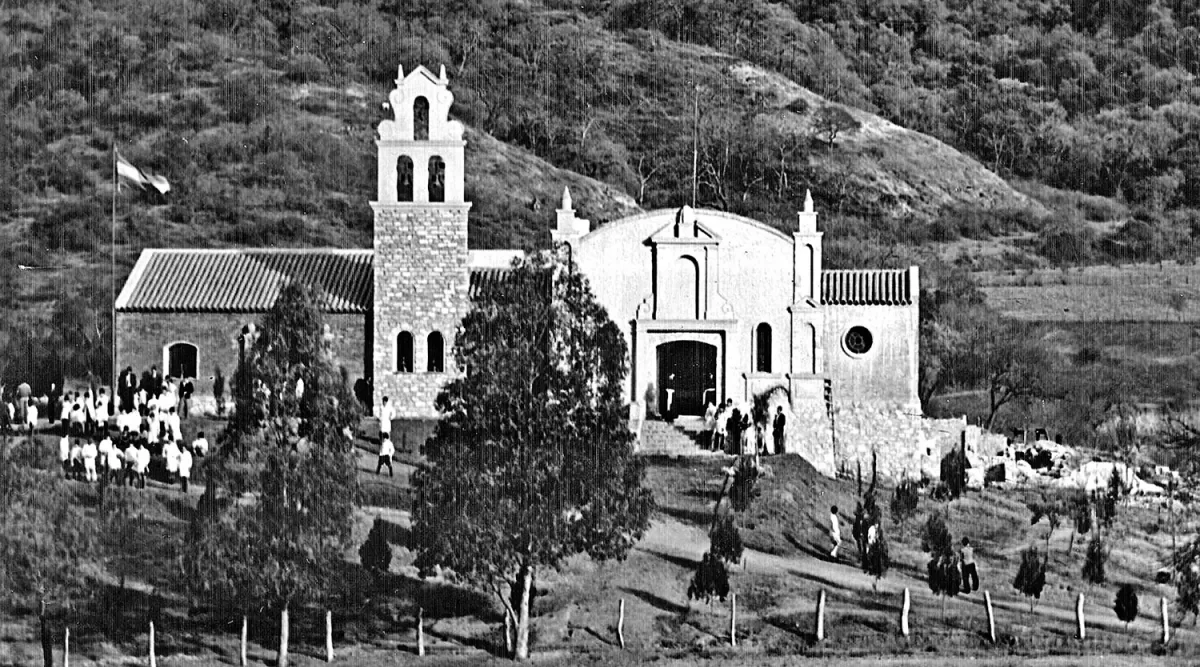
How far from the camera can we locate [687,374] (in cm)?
2347

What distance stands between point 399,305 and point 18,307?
6.88 metres

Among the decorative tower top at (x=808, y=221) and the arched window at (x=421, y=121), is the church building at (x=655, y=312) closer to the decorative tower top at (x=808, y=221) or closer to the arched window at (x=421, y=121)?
the decorative tower top at (x=808, y=221)

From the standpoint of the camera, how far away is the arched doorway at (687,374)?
76.9ft

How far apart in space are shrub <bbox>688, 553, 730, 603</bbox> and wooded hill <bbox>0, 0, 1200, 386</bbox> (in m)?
6.79

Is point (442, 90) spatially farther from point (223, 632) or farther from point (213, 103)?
point (213, 103)

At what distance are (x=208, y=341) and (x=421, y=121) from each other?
545cm

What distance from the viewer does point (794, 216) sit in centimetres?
2892

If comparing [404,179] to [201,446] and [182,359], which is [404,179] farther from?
[201,446]

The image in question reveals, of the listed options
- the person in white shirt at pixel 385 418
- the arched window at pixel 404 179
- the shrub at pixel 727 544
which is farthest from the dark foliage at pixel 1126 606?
the arched window at pixel 404 179

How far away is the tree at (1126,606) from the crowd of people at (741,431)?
404 centimetres

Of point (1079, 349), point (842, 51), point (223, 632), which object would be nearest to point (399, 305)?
point (223, 632)

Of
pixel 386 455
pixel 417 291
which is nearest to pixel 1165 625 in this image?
pixel 386 455

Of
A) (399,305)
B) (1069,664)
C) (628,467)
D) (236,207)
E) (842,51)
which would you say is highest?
(842,51)

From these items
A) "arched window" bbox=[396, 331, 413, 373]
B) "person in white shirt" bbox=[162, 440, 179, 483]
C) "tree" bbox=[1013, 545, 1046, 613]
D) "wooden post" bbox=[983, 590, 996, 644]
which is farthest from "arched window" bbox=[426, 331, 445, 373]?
"tree" bbox=[1013, 545, 1046, 613]
